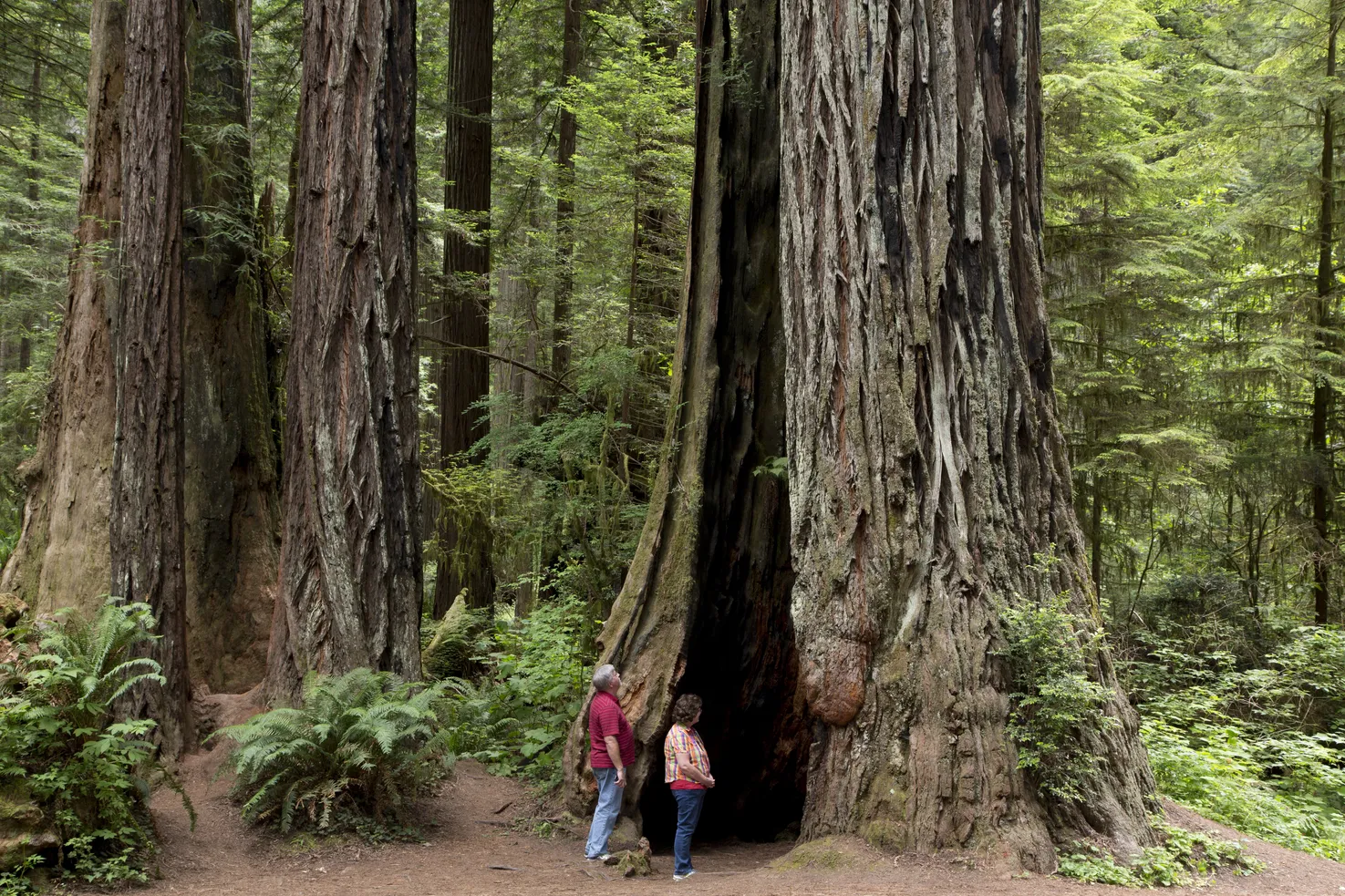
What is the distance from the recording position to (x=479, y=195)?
544 inches

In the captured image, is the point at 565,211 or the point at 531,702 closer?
the point at 531,702

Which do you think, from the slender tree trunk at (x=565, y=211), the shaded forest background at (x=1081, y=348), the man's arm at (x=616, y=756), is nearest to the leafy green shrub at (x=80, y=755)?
the shaded forest background at (x=1081, y=348)

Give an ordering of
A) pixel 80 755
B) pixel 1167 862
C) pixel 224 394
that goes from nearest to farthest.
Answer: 1. pixel 1167 862
2. pixel 80 755
3. pixel 224 394

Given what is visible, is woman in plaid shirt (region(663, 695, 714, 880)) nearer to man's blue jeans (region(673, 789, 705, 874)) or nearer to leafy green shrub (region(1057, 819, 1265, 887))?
man's blue jeans (region(673, 789, 705, 874))

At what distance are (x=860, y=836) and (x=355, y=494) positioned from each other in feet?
17.3

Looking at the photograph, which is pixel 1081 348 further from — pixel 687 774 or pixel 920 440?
pixel 687 774

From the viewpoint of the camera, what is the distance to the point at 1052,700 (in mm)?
5926

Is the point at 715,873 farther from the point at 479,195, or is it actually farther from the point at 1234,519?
the point at 1234,519

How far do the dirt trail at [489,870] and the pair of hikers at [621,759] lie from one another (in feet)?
1.12

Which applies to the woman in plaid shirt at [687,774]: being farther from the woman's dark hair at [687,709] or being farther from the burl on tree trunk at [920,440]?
the burl on tree trunk at [920,440]

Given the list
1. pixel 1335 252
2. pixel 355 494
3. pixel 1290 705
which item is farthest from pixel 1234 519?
pixel 355 494

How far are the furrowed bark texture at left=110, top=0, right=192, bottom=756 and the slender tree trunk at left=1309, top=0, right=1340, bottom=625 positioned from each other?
15.4 metres

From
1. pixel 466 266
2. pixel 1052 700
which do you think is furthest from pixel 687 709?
pixel 466 266

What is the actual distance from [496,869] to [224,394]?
5.85 m
